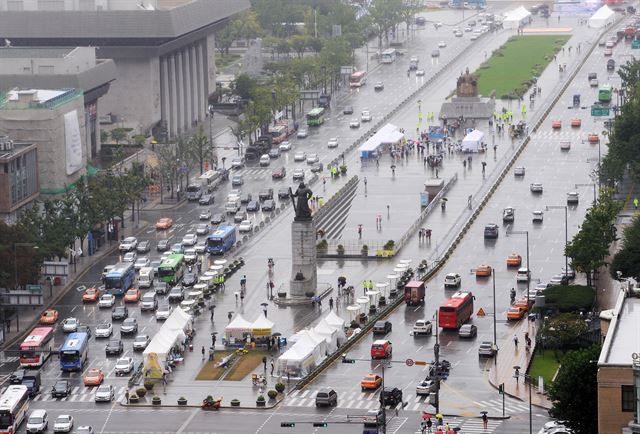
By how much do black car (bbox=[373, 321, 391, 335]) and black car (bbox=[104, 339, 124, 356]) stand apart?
2212 cm

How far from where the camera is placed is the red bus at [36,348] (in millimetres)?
170375

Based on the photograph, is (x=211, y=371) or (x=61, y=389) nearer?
(x=61, y=389)

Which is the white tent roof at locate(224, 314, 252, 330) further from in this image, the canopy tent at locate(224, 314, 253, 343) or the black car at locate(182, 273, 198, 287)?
the black car at locate(182, 273, 198, 287)

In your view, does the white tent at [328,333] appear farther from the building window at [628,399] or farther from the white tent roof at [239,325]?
the building window at [628,399]

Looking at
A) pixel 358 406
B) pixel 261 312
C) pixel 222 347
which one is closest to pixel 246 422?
pixel 358 406

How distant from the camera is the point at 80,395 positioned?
16250 centimetres

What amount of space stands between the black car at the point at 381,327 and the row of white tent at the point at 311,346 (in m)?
2.96

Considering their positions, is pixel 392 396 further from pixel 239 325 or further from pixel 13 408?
pixel 13 408

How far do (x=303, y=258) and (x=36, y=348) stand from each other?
31.5 meters

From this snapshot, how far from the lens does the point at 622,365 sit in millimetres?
123562

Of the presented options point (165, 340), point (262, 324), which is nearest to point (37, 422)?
point (165, 340)

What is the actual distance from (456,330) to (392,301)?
1224 centimetres

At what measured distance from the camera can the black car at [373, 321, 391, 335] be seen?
17600cm

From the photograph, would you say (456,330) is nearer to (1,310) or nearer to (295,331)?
(295,331)
